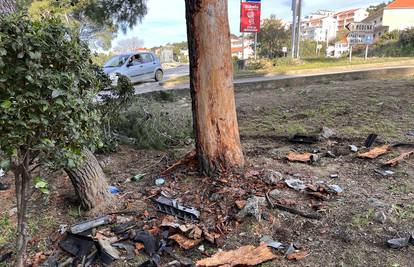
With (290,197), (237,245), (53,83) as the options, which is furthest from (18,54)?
(290,197)

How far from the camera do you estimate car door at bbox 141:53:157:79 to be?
14.2 m

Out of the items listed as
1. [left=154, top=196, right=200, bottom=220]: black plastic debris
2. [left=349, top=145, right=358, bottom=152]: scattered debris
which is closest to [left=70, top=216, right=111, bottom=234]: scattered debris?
[left=154, top=196, right=200, bottom=220]: black plastic debris

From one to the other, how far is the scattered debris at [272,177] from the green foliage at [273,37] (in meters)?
25.0

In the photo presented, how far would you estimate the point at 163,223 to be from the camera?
291cm

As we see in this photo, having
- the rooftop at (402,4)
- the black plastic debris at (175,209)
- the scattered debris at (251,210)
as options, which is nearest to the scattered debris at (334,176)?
the scattered debris at (251,210)

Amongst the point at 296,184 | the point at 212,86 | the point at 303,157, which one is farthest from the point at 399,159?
the point at 212,86

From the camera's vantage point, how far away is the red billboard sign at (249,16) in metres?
15.2

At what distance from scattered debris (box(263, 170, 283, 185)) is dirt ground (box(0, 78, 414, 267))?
44 mm

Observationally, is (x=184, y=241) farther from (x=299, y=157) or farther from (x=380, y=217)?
(x=299, y=157)

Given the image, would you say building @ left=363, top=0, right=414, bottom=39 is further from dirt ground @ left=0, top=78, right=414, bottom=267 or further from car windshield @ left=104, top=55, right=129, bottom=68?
dirt ground @ left=0, top=78, right=414, bottom=267

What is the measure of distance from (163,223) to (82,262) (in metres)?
0.70

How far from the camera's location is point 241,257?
8.17 feet

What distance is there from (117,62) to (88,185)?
11003 millimetres

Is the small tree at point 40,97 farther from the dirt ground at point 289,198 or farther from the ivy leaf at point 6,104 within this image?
the dirt ground at point 289,198
